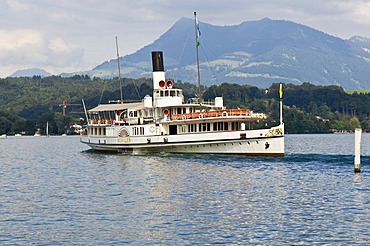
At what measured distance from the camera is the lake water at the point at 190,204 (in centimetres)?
3528

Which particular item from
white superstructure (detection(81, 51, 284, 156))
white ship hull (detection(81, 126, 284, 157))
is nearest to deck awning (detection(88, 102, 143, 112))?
white superstructure (detection(81, 51, 284, 156))

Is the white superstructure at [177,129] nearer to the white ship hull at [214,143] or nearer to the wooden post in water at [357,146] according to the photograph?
the white ship hull at [214,143]

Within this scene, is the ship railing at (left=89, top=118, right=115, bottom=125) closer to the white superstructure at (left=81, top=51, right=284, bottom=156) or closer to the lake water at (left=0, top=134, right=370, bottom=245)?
the white superstructure at (left=81, top=51, right=284, bottom=156)

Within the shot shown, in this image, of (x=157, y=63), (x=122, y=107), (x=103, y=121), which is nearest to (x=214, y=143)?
(x=122, y=107)

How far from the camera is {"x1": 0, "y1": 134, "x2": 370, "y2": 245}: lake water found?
3528 cm

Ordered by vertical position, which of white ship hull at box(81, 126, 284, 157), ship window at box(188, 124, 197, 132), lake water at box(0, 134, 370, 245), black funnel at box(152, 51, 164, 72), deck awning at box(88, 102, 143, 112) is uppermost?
black funnel at box(152, 51, 164, 72)

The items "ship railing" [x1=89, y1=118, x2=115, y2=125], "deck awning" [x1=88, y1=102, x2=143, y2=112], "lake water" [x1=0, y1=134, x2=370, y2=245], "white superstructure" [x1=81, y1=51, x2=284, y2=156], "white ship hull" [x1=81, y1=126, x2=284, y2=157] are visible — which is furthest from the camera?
"ship railing" [x1=89, y1=118, x2=115, y2=125]

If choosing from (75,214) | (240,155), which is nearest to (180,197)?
(75,214)

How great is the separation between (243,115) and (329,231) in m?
43.2

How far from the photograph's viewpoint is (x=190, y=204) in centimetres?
4488

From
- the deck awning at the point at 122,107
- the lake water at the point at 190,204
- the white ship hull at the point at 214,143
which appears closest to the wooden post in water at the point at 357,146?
the lake water at the point at 190,204

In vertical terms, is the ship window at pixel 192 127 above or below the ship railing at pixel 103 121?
below

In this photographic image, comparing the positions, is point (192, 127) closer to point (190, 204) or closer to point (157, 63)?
point (157, 63)

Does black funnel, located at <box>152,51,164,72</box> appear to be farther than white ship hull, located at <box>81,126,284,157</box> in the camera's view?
Yes
